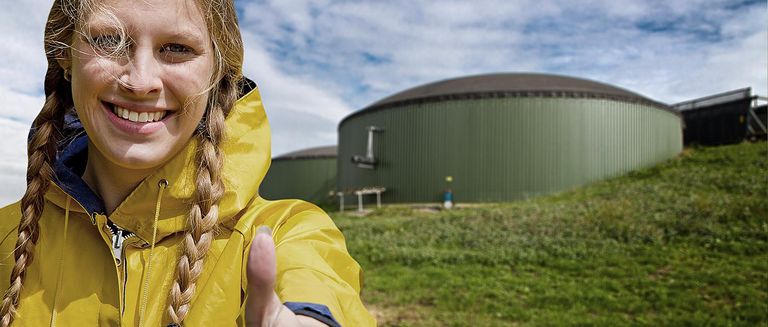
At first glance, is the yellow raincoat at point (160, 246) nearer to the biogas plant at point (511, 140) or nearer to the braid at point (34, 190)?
the braid at point (34, 190)

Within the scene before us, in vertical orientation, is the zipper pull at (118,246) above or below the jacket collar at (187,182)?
below

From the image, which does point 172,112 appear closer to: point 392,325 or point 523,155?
point 392,325

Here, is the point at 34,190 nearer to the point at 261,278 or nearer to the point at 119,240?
the point at 119,240

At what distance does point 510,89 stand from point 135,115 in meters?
22.8

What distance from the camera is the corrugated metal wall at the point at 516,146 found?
2255cm

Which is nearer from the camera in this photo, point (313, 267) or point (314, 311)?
point (314, 311)

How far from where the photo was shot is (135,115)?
1.42m

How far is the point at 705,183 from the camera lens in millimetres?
16891

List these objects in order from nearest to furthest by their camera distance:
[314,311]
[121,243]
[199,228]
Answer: [314,311] < [199,228] < [121,243]

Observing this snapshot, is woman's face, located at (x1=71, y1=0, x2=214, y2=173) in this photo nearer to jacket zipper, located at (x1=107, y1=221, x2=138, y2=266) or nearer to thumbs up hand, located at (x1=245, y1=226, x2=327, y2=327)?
jacket zipper, located at (x1=107, y1=221, x2=138, y2=266)

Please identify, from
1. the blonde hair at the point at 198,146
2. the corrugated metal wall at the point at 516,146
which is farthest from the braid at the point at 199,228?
the corrugated metal wall at the point at 516,146

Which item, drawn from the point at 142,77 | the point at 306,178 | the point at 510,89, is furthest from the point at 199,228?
the point at 306,178

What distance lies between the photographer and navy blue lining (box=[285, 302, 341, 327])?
1.11m

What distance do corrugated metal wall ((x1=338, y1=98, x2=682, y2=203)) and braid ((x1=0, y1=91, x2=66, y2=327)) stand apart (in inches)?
843
